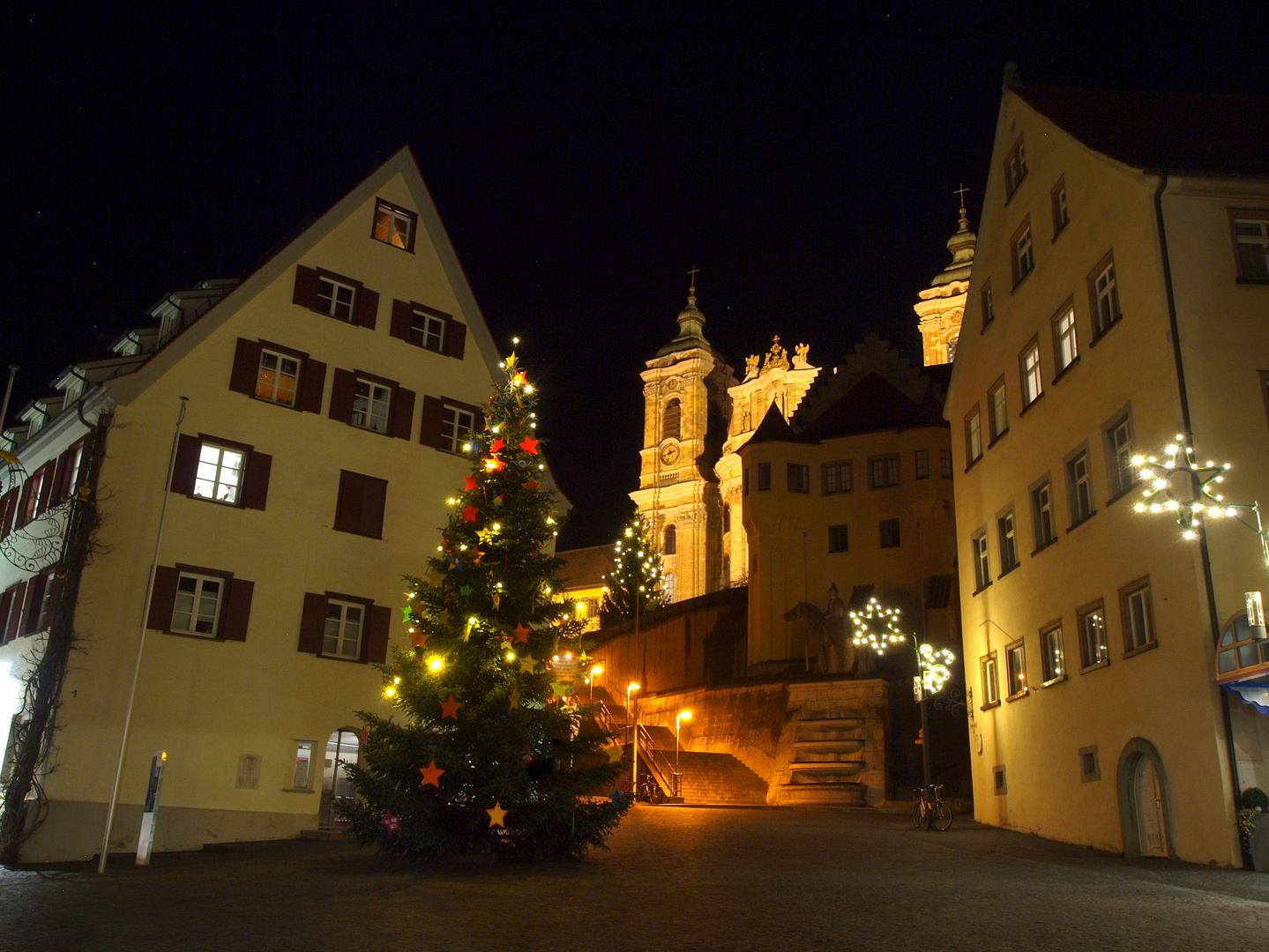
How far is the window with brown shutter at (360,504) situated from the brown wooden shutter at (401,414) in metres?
1.41

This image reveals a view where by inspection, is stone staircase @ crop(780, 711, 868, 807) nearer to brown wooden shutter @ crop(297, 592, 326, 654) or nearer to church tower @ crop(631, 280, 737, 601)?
brown wooden shutter @ crop(297, 592, 326, 654)

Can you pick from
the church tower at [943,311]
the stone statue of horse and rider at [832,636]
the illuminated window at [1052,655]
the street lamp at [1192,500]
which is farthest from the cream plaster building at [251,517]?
the church tower at [943,311]

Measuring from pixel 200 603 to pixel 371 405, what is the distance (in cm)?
654

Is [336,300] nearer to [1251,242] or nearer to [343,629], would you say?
[343,629]

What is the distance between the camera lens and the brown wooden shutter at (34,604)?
78.6 feet

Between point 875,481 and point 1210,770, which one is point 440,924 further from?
point 875,481

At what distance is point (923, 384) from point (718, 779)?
23.9 m

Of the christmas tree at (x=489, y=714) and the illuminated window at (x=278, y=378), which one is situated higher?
the illuminated window at (x=278, y=378)

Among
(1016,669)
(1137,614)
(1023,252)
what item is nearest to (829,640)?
(1016,669)

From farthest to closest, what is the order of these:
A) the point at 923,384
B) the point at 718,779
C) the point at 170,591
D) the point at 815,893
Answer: the point at 923,384, the point at 718,779, the point at 170,591, the point at 815,893

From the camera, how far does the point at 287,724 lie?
2439 centimetres

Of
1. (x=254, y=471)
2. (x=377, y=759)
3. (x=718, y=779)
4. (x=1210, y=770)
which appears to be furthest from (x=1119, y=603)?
(x=718, y=779)

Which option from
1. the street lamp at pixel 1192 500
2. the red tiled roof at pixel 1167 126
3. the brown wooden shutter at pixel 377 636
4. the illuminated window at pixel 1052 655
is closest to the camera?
the street lamp at pixel 1192 500

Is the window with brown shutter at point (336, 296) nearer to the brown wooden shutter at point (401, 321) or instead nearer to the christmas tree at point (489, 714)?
the brown wooden shutter at point (401, 321)
